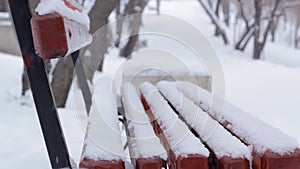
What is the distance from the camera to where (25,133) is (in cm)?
259

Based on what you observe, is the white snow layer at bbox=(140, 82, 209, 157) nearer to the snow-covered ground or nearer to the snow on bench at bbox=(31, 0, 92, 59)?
the snow on bench at bbox=(31, 0, 92, 59)

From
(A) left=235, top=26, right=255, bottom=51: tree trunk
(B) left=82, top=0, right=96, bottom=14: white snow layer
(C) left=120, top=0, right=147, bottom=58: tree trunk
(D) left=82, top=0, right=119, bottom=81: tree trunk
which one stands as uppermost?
(B) left=82, top=0, right=96, bottom=14: white snow layer

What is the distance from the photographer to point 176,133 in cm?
132

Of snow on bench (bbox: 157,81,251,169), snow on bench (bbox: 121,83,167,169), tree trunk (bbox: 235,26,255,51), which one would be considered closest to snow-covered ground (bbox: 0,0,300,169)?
snow on bench (bbox: 121,83,167,169)

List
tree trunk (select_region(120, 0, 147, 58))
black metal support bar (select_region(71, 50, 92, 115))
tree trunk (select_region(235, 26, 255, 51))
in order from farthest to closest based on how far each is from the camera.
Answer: tree trunk (select_region(235, 26, 255, 51)) → tree trunk (select_region(120, 0, 147, 58)) → black metal support bar (select_region(71, 50, 92, 115))

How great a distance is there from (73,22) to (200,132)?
0.53 meters

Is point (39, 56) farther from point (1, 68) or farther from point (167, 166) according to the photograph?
point (1, 68)

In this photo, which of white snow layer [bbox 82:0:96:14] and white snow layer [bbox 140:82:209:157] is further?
white snow layer [bbox 82:0:96:14]

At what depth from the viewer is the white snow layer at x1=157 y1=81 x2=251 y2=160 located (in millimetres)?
1158

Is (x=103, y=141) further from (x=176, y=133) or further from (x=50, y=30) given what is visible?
(x=50, y=30)

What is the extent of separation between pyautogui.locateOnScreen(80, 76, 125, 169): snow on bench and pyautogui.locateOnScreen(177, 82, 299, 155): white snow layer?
1.21ft

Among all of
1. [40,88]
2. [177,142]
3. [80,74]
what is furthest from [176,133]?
[80,74]

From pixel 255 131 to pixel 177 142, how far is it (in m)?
0.23

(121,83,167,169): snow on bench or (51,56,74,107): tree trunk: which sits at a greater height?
(121,83,167,169): snow on bench
